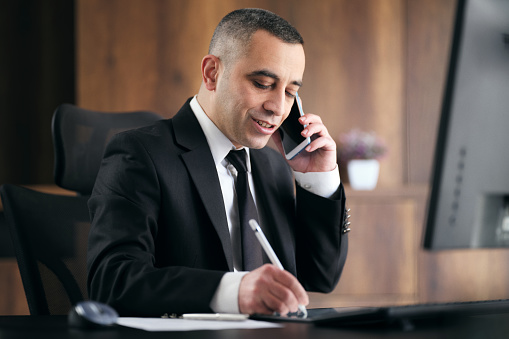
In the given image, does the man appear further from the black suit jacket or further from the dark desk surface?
the dark desk surface

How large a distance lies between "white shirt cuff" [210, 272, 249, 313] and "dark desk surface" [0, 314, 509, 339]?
0.12m

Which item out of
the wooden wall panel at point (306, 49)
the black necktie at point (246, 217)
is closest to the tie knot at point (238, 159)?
the black necktie at point (246, 217)

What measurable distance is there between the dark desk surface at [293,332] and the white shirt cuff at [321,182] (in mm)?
725

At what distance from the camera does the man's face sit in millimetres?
1359

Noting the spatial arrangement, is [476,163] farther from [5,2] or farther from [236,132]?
[5,2]

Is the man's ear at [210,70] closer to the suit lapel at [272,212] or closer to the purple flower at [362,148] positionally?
the suit lapel at [272,212]

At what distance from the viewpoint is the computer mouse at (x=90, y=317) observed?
741 millimetres

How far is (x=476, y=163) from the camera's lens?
0.78m

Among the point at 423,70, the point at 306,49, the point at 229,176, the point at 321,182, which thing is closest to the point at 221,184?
the point at 229,176

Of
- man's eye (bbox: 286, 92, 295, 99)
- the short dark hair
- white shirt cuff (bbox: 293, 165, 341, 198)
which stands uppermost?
the short dark hair

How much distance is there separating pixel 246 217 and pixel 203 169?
0.14 meters

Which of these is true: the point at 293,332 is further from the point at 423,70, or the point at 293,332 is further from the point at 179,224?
the point at 423,70

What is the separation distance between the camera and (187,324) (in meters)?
0.79

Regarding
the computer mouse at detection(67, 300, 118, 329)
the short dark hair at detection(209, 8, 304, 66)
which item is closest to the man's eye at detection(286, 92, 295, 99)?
the short dark hair at detection(209, 8, 304, 66)
